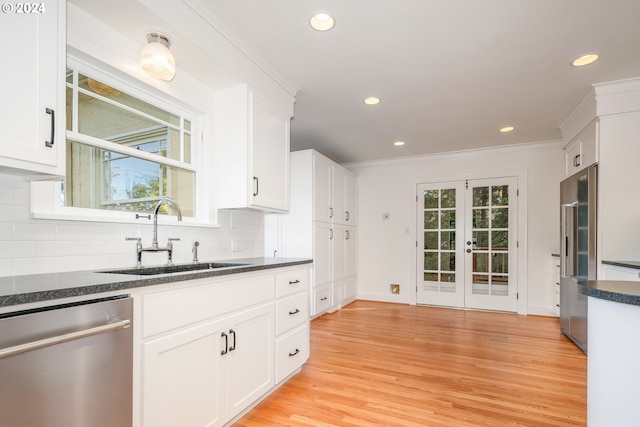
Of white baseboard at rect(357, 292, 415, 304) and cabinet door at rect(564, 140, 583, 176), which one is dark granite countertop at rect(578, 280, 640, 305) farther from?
white baseboard at rect(357, 292, 415, 304)

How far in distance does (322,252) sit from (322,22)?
2910 mm

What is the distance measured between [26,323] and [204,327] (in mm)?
753

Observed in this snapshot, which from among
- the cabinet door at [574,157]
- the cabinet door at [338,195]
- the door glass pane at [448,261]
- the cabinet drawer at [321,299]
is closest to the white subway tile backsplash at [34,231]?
the cabinet drawer at [321,299]

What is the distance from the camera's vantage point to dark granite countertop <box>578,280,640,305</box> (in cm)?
111

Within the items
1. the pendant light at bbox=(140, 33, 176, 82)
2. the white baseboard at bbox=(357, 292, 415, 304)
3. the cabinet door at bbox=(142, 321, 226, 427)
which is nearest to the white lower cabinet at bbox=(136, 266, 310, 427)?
the cabinet door at bbox=(142, 321, 226, 427)

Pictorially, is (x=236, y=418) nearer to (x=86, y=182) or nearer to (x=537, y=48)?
(x=86, y=182)

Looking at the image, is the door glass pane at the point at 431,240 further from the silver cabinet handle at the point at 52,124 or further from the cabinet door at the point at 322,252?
the silver cabinet handle at the point at 52,124

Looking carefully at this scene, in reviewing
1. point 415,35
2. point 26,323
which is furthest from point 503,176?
point 26,323

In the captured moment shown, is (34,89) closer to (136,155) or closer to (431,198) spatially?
(136,155)

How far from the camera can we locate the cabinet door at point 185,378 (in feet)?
4.43

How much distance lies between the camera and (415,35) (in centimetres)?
212

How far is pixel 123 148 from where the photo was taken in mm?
1923

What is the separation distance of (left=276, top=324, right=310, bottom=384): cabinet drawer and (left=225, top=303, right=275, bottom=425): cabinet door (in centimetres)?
9

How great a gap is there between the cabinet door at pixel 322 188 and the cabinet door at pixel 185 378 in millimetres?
2629
